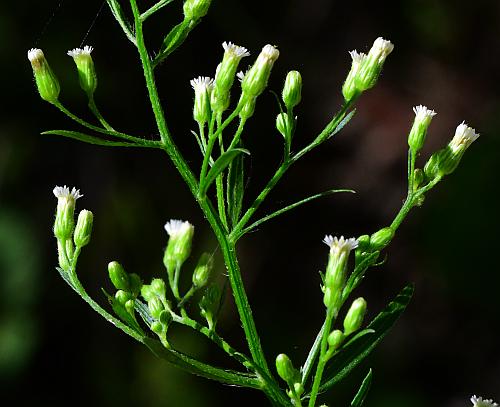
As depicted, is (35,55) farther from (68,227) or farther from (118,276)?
(118,276)

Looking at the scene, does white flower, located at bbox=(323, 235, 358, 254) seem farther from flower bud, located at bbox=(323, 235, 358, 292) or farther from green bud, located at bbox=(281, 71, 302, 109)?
green bud, located at bbox=(281, 71, 302, 109)

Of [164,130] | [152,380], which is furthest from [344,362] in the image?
[152,380]

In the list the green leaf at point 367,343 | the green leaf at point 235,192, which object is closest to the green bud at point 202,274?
the green leaf at point 235,192

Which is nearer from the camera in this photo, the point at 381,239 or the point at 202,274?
the point at 381,239

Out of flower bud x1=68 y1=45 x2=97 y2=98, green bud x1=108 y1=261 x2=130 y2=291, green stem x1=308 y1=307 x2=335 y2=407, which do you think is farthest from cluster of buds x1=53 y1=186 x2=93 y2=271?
green stem x1=308 y1=307 x2=335 y2=407

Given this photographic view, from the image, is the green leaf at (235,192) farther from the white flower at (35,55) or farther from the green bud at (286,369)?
the white flower at (35,55)

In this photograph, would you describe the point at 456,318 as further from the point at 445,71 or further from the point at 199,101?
the point at 199,101

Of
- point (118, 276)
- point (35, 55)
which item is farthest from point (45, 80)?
point (118, 276)
